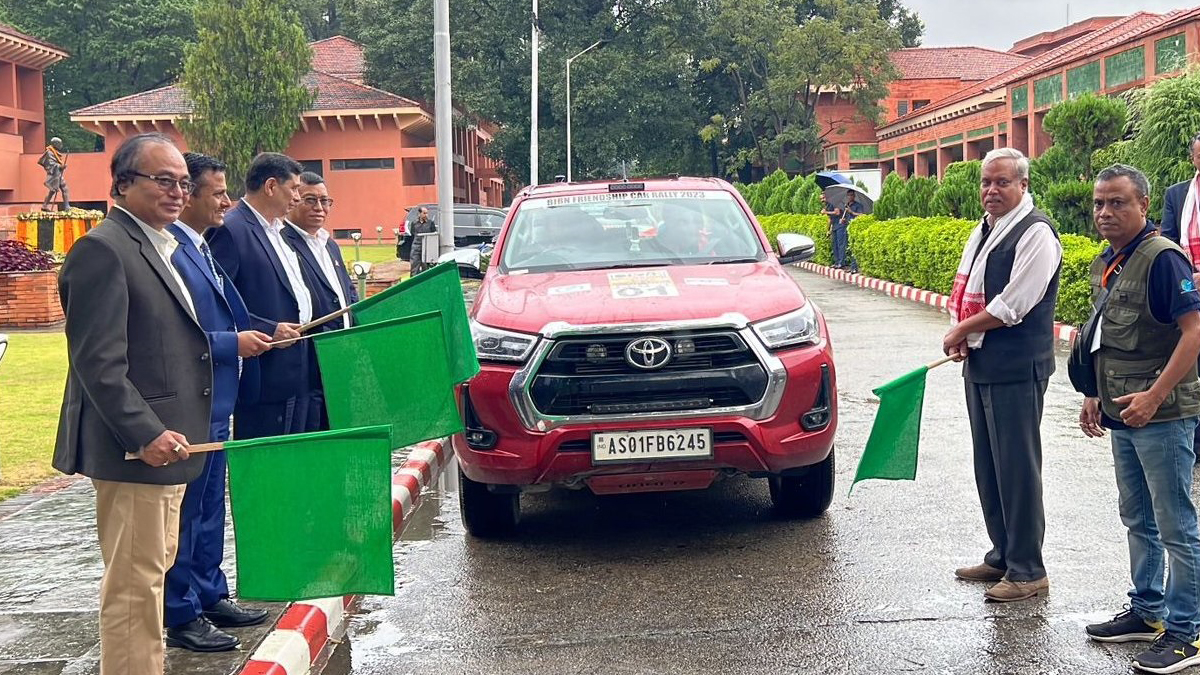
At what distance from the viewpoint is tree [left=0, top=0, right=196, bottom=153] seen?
2359 inches

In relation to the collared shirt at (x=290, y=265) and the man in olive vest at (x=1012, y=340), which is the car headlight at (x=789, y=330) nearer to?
the man in olive vest at (x=1012, y=340)

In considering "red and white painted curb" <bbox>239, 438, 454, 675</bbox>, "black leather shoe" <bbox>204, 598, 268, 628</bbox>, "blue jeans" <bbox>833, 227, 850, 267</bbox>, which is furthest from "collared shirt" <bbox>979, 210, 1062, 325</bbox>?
"blue jeans" <bbox>833, 227, 850, 267</bbox>

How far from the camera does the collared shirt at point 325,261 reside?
227 inches

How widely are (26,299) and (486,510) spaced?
45.4ft

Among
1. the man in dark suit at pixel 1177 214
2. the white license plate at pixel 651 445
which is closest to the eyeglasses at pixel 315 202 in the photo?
the white license plate at pixel 651 445

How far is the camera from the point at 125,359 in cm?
371

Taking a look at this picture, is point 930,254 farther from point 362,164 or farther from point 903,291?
point 362,164

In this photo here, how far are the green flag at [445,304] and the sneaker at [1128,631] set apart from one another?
265 centimetres

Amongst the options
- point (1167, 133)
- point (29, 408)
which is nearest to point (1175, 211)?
point (1167, 133)

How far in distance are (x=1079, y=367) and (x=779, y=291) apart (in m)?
1.85

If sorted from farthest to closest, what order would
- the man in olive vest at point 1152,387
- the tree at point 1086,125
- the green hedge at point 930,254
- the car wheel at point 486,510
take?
the tree at point 1086,125 → the green hedge at point 930,254 → the car wheel at point 486,510 → the man in olive vest at point 1152,387

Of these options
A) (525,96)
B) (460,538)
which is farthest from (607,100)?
(460,538)

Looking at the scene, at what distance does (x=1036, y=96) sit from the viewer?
112 ft

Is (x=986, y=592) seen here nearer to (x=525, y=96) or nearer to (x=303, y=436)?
(x=303, y=436)
